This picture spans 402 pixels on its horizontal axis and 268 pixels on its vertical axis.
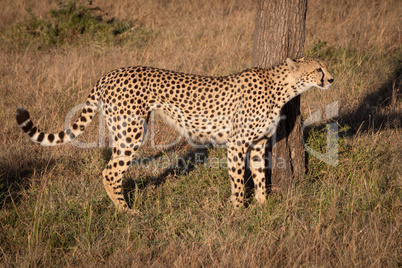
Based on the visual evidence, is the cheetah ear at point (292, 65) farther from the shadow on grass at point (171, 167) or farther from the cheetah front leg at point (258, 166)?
the shadow on grass at point (171, 167)

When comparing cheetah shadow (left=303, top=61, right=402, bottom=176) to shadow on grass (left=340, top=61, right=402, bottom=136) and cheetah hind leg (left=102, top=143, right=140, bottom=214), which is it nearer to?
shadow on grass (left=340, top=61, right=402, bottom=136)

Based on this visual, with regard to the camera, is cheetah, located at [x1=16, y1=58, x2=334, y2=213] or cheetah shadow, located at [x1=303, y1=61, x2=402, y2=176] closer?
cheetah, located at [x1=16, y1=58, x2=334, y2=213]

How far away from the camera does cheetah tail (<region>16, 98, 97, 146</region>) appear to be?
3.28 metres

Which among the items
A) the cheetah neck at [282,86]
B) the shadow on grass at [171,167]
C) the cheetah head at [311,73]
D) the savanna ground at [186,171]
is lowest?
the shadow on grass at [171,167]

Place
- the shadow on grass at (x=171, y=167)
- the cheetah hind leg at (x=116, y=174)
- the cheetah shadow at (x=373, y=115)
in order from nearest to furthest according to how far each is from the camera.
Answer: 1. the cheetah hind leg at (x=116, y=174)
2. the shadow on grass at (x=171, y=167)
3. the cheetah shadow at (x=373, y=115)

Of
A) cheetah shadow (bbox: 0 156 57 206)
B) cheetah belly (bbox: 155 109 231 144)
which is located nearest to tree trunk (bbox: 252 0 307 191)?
cheetah belly (bbox: 155 109 231 144)

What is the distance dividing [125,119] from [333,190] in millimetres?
1801

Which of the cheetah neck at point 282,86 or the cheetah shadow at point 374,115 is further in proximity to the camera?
the cheetah shadow at point 374,115

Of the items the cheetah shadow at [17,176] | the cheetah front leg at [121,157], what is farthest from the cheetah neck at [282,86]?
the cheetah shadow at [17,176]

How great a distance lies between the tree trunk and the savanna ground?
0.20 m

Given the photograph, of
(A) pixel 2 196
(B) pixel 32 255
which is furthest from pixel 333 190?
(A) pixel 2 196

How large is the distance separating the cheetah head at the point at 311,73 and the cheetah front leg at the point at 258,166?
650 millimetres

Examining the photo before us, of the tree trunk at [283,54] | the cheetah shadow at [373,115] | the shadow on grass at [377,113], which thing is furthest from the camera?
the shadow on grass at [377,113]

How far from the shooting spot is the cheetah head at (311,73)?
3.57m
